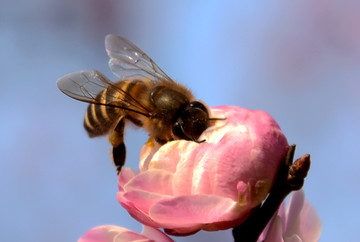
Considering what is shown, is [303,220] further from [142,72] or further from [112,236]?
[142,72]

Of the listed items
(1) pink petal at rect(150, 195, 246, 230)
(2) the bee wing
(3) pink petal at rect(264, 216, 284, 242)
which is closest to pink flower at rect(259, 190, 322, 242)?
(3) pink petal at rect(264, 216, 284, 242)

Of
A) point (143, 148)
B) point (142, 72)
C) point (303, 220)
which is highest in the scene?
point (142, 72)

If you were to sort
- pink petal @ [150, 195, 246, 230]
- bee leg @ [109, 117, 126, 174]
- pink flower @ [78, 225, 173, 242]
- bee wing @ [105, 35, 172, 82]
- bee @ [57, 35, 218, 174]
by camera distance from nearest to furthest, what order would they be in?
pink petal @ [150, 195, 246, 230] < pink flower @ [78, 225, 173, 242] < bee @ [57, 35, 218, 174] < bee leg @ [109, 117, 126, 174] < bee wing @ [105, 35, 172, 82]

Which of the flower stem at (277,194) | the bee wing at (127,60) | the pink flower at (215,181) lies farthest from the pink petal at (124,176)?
the bee wing at (127,60)

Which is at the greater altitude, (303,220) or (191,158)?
(191,158)

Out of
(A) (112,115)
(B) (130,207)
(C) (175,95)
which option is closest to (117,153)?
(A) (112,115)

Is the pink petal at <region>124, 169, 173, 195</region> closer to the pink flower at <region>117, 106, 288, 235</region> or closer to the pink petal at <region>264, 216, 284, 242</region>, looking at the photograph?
the pink flower at <region>117, 106, 288, 235</region>
